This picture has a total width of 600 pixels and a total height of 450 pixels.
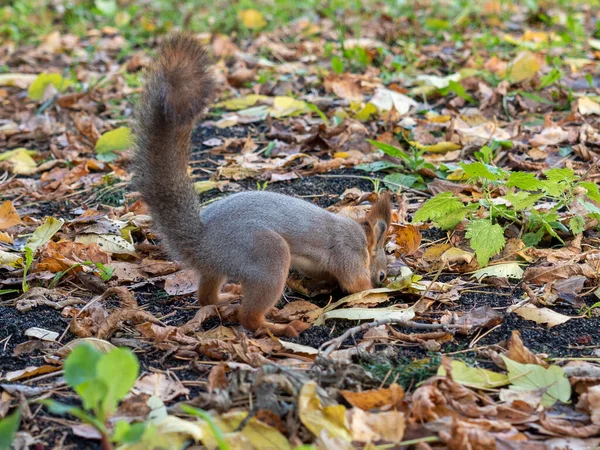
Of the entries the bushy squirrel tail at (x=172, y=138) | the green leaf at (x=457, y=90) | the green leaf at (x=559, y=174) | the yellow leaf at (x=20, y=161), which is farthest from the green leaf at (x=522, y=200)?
the yellow leaf at (x=20, y=161)

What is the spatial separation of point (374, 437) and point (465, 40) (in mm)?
5436

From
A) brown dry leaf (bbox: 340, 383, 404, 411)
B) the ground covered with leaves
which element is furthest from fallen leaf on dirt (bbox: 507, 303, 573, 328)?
brown dry leaf (bbox: 340, 383, 404, 411)

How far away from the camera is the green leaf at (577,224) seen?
3028 mm

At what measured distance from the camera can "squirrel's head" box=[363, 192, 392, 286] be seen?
10.2ft

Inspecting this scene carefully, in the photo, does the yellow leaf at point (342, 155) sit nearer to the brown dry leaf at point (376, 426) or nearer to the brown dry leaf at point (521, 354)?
the brown dry leaf at point (521, 354)

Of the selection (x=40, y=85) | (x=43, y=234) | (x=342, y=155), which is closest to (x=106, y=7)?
(x=40, y=85)

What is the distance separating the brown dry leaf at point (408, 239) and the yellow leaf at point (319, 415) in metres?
1.46

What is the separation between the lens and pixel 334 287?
10.4ft

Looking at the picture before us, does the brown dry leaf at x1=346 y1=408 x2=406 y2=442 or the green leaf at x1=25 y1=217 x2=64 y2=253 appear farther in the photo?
the green leaf at x1=25 y1=217 x2=64 y2=253

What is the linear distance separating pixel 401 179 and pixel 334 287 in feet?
3.13

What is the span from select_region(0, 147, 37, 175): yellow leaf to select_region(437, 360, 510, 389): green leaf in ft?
10.4

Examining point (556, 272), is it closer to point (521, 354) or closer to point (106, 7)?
point (521, 354)

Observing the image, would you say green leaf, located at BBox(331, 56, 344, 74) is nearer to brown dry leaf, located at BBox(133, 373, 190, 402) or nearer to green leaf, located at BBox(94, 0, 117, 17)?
brown dry leaf, located at BBox(133, 373, 190, 402)

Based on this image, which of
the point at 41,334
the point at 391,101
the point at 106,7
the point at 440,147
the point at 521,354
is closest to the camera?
the point at 521,354
